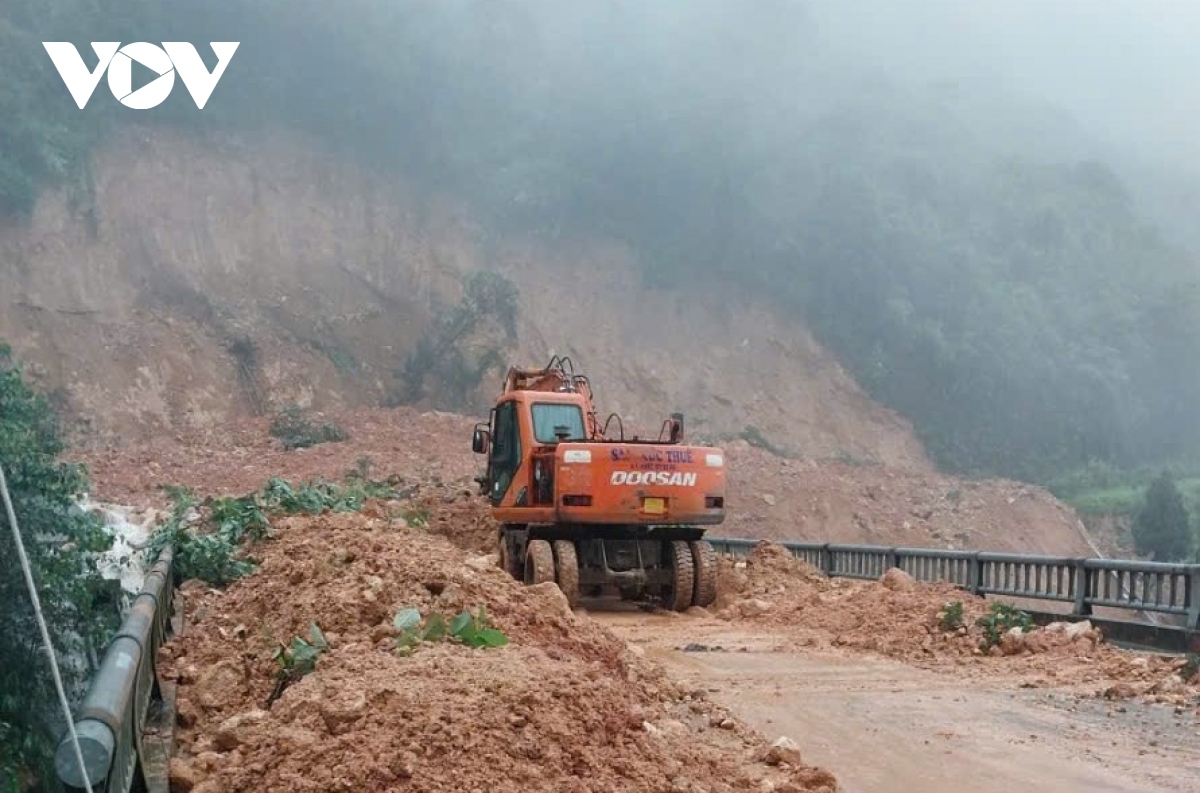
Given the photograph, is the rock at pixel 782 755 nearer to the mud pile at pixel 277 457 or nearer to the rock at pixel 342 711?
the rock at pixel 342 711

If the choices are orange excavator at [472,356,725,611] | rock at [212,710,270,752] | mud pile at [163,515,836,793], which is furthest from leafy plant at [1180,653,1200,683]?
rock at [212,710,270,752]

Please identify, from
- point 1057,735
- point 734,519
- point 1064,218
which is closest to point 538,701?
point 1057,735

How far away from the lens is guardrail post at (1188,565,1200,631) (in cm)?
1010

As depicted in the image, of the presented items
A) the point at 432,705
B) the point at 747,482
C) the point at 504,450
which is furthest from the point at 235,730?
the point at 747,482

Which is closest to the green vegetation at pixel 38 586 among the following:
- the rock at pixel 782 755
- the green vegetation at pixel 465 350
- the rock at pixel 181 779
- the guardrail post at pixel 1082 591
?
the rock at pixel 181 779

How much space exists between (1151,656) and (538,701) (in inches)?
273

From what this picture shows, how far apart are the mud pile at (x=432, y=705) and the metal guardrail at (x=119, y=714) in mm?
293

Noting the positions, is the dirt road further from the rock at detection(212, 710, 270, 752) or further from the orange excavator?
the orange excavator

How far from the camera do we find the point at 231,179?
41.8 metres

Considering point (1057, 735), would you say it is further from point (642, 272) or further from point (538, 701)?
point (642, 272)

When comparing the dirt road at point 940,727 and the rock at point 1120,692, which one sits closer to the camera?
the dirt road at point 940,727

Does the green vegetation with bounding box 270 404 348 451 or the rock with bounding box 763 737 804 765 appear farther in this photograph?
the green vegetation with bounding box 270 404 348 451

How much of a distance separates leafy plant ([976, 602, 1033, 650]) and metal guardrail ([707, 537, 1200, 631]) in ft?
1.69

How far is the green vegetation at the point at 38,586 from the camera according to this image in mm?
7523
